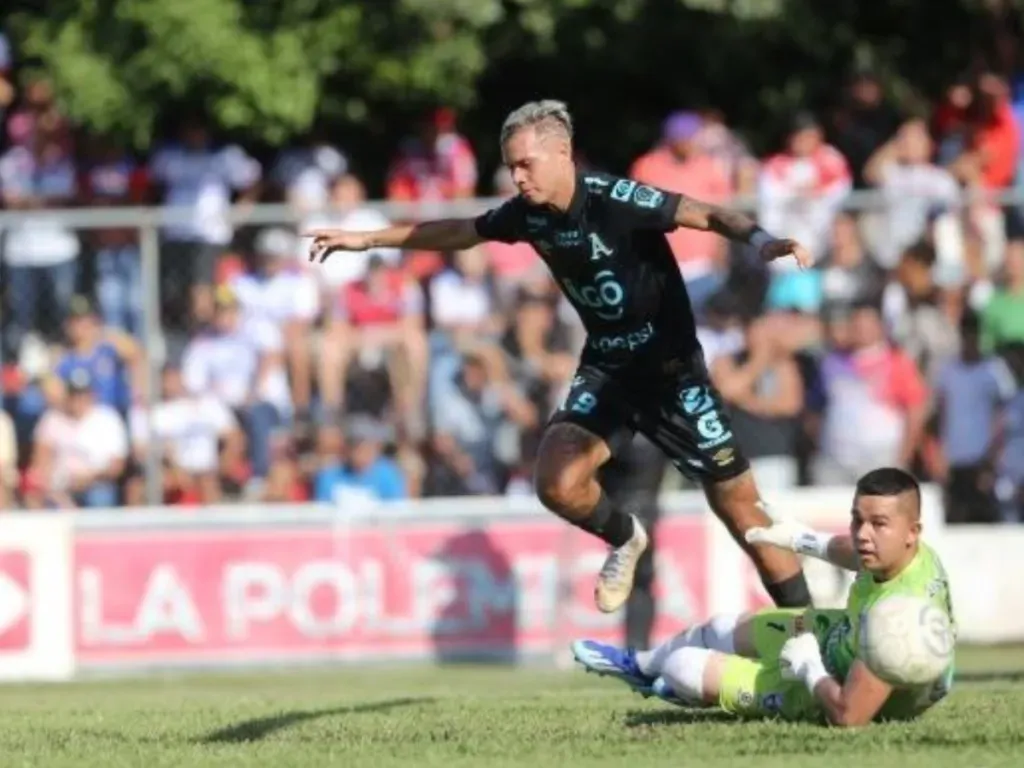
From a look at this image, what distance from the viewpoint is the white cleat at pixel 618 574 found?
1132 centimetres

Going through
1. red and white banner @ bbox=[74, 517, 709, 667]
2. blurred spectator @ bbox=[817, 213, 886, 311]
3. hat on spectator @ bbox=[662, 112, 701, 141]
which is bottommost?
red and white banner @ bbox=[74, 517, 709, 667]

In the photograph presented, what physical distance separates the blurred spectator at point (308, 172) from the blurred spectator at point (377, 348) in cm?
125

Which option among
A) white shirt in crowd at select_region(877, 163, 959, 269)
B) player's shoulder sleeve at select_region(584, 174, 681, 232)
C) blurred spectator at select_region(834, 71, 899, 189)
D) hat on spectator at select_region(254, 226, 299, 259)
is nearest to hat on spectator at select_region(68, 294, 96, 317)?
hat on spectator at select_region(254, 226, 299, 259)

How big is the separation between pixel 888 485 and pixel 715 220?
5.61 ft

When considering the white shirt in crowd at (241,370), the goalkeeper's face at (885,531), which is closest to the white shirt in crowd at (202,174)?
the white shirt in crowd at (241,370)

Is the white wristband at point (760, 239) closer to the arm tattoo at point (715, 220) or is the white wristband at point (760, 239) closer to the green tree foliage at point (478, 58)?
the arm tattoo at point (715, 220)

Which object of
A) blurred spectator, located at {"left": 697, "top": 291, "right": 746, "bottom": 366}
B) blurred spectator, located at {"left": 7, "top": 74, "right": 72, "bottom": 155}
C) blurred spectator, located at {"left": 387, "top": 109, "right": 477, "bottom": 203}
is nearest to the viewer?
blurred spectator, located at {"left": 697, "top": 291, "right": 746, "bottom": 366}

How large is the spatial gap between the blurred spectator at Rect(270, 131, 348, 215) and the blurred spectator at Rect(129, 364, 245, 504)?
1783mm

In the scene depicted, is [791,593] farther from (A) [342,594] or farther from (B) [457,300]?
(B) [457,300]

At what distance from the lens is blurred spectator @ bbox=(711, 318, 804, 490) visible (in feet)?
54.6

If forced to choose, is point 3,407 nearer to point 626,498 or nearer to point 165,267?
point 165,267

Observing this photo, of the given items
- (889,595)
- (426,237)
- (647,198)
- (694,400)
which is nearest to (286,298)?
(426,237)

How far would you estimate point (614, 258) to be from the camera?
438 inches

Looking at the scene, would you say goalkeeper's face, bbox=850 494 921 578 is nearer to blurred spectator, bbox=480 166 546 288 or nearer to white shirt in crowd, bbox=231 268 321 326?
blurred spectator, bbox=480 166 546 288
